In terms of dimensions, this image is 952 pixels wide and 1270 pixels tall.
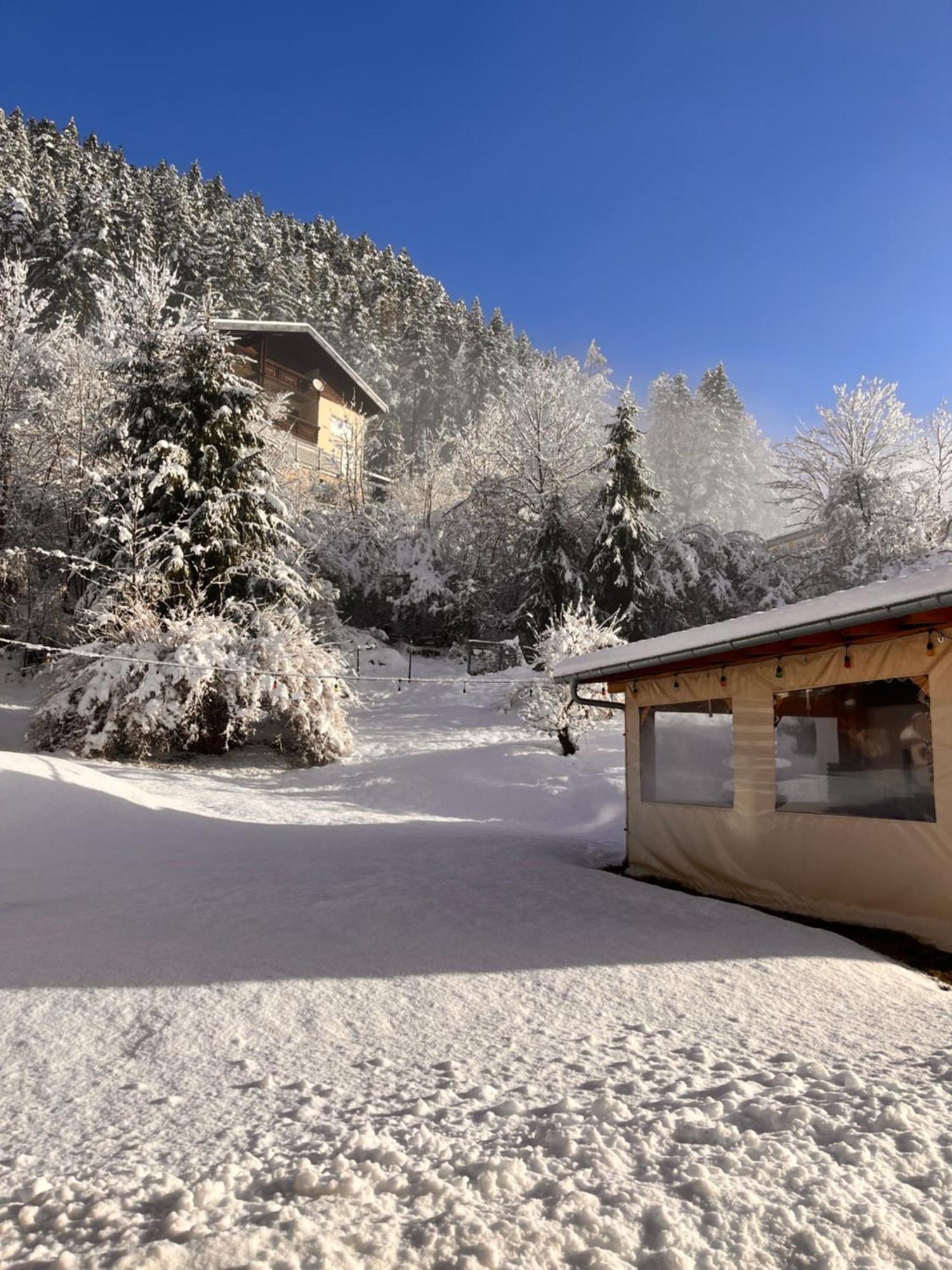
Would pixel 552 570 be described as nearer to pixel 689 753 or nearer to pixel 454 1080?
pixel 689 753

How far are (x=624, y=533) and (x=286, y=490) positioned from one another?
11.6 m

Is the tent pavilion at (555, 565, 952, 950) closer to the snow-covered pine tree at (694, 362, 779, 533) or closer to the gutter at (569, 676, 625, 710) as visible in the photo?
the gutter at (569, 676, 625, 710)

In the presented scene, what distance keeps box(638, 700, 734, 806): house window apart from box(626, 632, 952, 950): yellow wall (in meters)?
0.09

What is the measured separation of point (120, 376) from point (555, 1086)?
22.3 meters

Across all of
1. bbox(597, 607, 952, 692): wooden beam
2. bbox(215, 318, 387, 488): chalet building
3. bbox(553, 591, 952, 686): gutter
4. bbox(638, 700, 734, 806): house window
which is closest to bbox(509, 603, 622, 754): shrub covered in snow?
bbox(638, 700, 734, 806): house window

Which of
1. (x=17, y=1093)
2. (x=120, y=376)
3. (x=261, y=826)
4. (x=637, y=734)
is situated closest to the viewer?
(x=17, y=1093)

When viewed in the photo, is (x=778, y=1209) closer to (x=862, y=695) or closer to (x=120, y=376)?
(x=862, y=695)

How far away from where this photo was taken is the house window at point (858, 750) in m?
5.58

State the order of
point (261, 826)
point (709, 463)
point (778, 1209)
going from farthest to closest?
point (709, 463), point (261, 826), point (778, 1209)

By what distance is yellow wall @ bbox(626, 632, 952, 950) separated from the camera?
17.7ft

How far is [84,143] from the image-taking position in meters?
51.5

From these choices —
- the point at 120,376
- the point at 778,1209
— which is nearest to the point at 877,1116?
→ the point at 778,1209

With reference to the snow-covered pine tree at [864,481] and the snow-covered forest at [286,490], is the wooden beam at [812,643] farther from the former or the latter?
the snow-covered pine tree at [864,481]

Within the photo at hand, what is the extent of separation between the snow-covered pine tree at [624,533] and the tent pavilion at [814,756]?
17.1 meters
